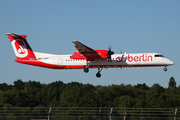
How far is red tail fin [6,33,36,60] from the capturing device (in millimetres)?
Result: 31922

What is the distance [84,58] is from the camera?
29.1m

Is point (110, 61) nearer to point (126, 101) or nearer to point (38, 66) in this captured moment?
point (38, 66)

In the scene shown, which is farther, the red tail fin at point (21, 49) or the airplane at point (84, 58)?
the red tail fin at point (21, 49)

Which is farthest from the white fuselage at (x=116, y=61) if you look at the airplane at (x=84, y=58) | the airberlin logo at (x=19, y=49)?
the airberlin logo at (x=19, y=49)

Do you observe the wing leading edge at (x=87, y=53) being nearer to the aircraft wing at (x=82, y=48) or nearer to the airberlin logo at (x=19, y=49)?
the aircraft wing at (x=82, y=48)

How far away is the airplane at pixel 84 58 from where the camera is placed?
90.6 feet

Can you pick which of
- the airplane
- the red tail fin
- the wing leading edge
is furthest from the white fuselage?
the red tail fin

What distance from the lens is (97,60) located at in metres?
29.2

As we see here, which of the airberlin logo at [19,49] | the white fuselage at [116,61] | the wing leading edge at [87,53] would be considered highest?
the airberlin logo at [19,49]

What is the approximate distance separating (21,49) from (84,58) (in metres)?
8.38

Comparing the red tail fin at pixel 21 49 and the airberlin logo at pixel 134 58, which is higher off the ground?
the red tail fin at pixel 21 49

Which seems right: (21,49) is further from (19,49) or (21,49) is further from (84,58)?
(84,58)

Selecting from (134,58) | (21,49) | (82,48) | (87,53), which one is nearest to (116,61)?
(134,58)

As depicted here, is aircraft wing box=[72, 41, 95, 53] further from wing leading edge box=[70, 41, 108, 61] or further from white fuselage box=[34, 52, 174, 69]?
white fuselage box=[34, 52, 174, 69]
